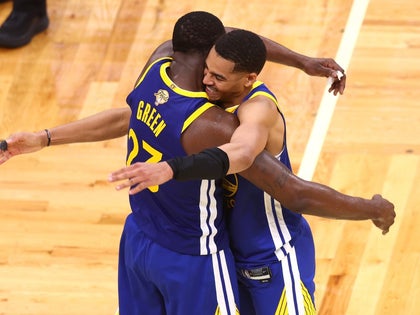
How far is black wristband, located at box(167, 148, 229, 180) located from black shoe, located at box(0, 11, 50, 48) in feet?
10.5

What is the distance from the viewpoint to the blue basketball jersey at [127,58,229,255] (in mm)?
3320

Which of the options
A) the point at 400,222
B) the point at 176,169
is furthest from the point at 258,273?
the point at 400,222

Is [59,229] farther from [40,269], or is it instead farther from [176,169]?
[176,169]

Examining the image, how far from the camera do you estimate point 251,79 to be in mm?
3336

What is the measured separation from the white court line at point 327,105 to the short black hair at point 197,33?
5.40 feet

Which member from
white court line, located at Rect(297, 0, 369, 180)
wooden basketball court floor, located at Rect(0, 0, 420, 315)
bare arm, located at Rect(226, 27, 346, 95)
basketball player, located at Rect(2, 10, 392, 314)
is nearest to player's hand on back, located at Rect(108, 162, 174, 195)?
basketball player, located at Rect(2, 10, 392, 314)

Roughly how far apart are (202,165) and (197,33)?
556 mm

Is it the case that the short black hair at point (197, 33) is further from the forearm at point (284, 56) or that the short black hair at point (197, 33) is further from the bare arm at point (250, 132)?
the forearm at point (284, 56)

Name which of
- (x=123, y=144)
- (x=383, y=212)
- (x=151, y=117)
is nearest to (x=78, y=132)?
(x=151, y=117)

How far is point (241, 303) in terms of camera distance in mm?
3762

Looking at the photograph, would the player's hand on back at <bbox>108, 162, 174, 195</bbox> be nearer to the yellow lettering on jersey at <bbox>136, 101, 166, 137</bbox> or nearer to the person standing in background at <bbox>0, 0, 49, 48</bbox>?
the yellow lettering on jersey at <bbox>136, 101, 166, 137</bbox>

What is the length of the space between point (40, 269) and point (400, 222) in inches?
61.7

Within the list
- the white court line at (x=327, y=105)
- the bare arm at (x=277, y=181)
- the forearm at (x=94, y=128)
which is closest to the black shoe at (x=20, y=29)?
the white court line at (x=327, y=105)

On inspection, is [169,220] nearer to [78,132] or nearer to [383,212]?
[78,132]
